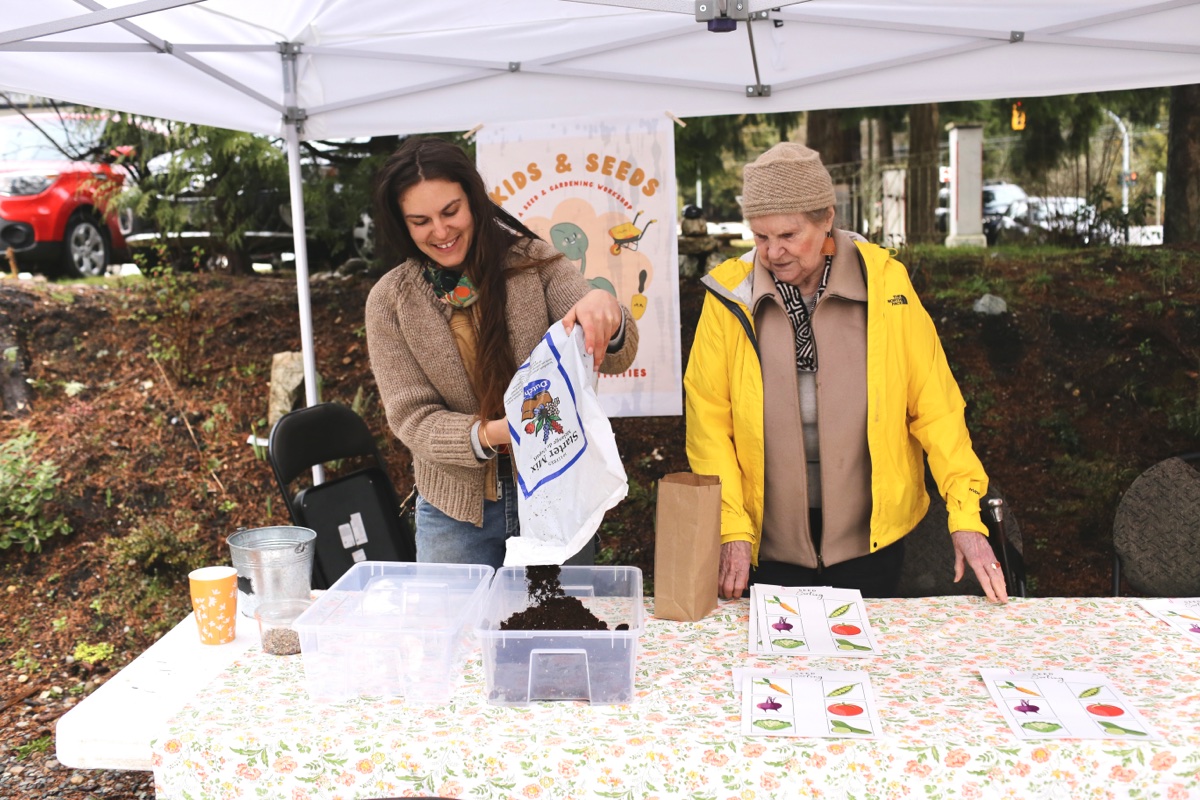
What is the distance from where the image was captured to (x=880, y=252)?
222 cm

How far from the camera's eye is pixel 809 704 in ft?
5.15

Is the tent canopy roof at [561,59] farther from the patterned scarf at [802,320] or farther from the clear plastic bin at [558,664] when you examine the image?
the clear plastic bin at [558,664]

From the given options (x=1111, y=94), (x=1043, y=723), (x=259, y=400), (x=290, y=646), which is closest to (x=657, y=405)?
(x=290, y=646)

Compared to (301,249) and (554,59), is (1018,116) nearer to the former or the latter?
(554,59)

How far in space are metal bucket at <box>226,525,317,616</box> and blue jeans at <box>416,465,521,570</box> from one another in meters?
0.39

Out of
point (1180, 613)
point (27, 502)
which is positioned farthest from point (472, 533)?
point (27, 502)

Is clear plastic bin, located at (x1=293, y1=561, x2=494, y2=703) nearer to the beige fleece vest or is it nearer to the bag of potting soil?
the bag of potting soil

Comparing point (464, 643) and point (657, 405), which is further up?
point (657, 405)

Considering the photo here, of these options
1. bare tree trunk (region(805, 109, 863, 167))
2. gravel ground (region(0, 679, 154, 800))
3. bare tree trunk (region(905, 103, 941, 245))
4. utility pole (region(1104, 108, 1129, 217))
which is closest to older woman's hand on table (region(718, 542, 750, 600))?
gravel ground (region(0, 679, 154, 800))

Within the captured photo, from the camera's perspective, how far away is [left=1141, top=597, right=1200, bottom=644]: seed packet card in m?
1.87

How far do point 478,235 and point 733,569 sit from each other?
0.87 meters

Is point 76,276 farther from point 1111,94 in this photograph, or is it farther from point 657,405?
point 1111,94

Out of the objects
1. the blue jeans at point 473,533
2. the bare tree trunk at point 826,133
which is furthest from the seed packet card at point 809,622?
the bare tree trunk at point 826,133

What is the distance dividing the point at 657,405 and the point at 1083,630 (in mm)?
1813
